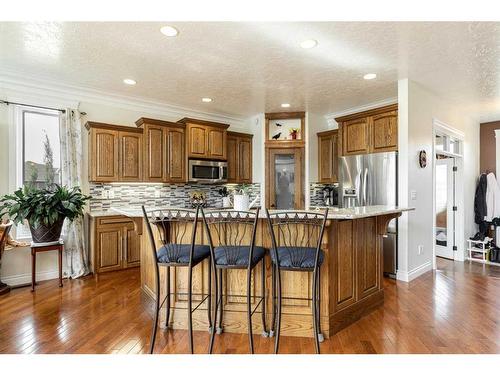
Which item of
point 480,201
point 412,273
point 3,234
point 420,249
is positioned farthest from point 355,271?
point 480,201

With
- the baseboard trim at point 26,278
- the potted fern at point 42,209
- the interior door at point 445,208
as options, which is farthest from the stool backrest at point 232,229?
the interior door at point 445,208

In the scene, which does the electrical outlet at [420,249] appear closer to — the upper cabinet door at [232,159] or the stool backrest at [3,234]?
the upper cabinet door at [232,159]

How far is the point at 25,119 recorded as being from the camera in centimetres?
372

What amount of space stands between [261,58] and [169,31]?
1017mm

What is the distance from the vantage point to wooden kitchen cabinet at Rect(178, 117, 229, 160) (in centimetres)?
472

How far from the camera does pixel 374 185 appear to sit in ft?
13.2

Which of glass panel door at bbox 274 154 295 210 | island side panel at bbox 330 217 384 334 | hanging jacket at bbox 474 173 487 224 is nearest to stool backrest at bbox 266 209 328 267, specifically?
island side panel at bbox 330 217 384 334

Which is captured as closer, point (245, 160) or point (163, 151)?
point (163, 151)

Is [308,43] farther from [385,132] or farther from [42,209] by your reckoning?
[42,209]

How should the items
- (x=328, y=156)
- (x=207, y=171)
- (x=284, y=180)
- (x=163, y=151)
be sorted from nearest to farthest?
(x=163, y=151) < (x=207, y=171) < (x=328, y=156) < (x=284, y=180)

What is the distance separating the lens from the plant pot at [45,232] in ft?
11.2

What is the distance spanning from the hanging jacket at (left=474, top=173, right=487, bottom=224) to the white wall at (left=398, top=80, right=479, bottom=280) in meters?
1.84

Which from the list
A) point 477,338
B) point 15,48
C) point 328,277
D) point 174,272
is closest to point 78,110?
point 15,48
